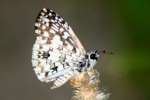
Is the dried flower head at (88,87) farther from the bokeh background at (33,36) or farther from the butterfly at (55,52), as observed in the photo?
the bokeh background at (33,36)

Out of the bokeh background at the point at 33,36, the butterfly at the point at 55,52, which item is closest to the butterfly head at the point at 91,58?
the butterfly at the point at 55,52

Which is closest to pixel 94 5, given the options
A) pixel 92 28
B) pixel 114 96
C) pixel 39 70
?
pixel 92 28

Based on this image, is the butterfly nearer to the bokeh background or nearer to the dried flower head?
the dried flower head

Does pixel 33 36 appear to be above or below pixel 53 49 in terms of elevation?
above

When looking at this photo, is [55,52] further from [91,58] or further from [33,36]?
[33,36]

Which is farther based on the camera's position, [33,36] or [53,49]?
[33,36]

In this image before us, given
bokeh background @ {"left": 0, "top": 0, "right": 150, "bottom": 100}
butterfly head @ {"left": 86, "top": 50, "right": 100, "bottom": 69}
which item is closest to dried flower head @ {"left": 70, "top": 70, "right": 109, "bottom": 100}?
butterfly head @ {"left": 86, "top": 50, "right": 100, "bottom": 69}

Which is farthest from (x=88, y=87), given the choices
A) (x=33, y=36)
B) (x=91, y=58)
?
(x=33, y=36)

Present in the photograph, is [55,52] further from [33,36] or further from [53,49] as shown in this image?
[33,36]

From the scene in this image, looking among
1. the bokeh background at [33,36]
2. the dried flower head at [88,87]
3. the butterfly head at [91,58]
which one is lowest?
the dried flower head at [88,87]
